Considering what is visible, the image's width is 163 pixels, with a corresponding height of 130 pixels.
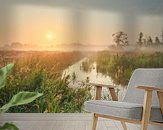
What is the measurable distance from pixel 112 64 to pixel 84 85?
505mm

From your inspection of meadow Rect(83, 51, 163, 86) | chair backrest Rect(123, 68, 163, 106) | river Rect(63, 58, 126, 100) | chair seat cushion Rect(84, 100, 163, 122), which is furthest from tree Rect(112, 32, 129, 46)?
chair seat cushion Rect(84, 100, 163, 122)

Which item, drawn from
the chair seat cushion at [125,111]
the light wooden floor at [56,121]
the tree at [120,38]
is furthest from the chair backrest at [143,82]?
the tree at [120,38]

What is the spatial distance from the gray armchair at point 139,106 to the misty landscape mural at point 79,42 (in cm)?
101

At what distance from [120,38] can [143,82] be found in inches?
49.7

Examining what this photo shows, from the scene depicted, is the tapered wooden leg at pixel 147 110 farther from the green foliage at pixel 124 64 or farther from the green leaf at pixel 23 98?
the green foliage at pixel 124 64

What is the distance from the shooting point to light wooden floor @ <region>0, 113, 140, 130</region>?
368 centimetres

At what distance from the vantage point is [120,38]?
4.21m

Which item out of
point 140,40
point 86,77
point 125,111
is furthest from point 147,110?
point 140,40

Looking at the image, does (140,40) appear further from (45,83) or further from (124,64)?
(45,83)

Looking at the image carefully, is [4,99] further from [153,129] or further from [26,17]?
[153,129]

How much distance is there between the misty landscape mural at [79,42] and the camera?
13.5ft

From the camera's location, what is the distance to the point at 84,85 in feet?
13.6

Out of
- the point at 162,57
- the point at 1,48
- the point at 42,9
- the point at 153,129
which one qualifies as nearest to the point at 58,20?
the point at 42,9

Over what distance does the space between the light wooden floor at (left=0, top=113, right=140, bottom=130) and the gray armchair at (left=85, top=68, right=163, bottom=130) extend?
711 mm
